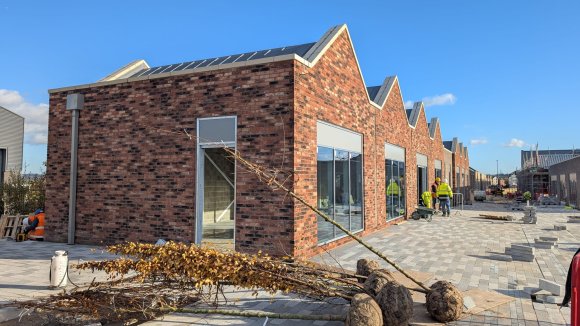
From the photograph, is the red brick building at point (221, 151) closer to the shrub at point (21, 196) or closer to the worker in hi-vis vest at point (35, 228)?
the worker in hi-vis vest at point (35, 228)

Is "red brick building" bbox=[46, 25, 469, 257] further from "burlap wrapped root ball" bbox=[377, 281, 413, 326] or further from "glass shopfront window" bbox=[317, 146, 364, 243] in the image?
"burlap wrapped root ball" bbox=[377, 281, 413, 326]

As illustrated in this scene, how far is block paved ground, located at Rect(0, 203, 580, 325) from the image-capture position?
16.3 feet

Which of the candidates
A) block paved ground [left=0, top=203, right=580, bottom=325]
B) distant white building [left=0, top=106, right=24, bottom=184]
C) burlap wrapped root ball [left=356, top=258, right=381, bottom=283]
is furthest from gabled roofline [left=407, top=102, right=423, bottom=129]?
distant white building [left=0, top=106, right=24, bottom=184]

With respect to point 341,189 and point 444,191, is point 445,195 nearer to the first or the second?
point 444,191

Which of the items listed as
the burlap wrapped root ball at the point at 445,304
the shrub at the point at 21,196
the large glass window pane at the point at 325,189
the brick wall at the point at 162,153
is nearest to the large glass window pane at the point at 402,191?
the large glass window pane at the point at 325,189

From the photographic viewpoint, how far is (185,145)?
30.0 ft

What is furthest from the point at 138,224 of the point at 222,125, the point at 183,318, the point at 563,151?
the point at 563,151

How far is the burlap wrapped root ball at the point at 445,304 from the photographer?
461cm

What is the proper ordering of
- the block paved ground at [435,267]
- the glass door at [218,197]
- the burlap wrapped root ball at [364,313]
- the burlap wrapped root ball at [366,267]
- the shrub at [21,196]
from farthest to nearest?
the shrub at [21,196] < the glass door at [218,197] < the burlap wrapped root ball at [366,267] < the block paved ground at [435,267] < the burlap wrapped root ball at [364,313]

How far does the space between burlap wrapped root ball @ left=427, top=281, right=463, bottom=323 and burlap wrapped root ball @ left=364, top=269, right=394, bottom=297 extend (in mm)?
606

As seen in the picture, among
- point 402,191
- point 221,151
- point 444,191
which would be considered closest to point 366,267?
point 221,151

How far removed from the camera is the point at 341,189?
10.6 meters

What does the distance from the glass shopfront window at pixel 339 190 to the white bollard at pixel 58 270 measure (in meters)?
5.26

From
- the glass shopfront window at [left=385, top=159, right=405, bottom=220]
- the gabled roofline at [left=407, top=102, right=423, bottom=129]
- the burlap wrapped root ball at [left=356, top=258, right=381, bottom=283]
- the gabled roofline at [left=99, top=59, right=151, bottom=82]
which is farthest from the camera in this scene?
the gabled roofline at [left=407, top=102, right=423, bottom=129]
